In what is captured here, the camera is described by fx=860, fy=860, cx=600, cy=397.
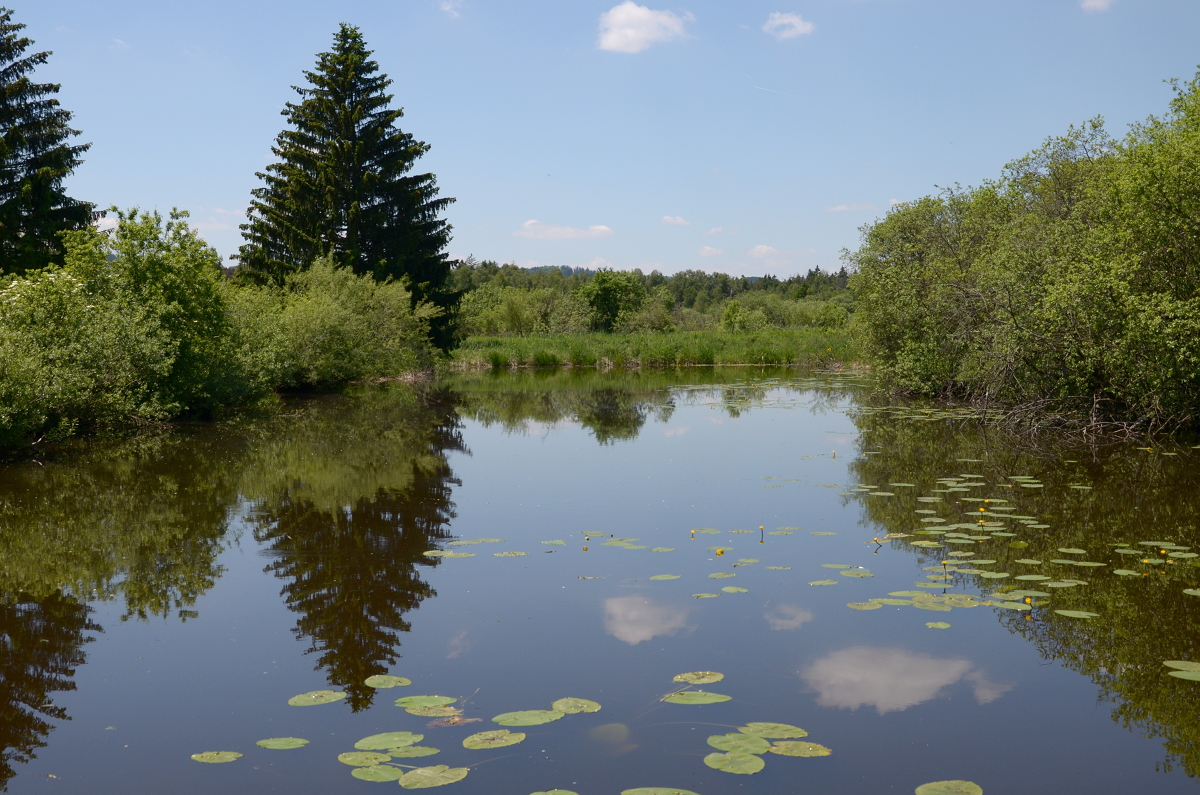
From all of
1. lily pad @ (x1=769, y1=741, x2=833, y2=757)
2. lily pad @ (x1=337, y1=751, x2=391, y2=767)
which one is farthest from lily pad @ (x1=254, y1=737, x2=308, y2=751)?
lily pad @ (x1=769, y1=741, x2=833, y2=757)

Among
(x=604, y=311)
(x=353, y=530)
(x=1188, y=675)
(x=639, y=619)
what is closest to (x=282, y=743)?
(x=639, y=619)

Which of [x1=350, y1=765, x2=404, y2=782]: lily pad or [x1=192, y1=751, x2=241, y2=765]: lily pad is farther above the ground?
[x1=350, y1=765, x2=404, y2=782]: lily pad

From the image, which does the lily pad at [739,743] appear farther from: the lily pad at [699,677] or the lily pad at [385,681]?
the lily pad at [385,681]

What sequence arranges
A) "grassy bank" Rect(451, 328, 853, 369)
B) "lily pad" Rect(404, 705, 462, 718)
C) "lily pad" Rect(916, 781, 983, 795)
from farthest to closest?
"grassy bank" Rect(451, 328, 853, 369), "lily pad" Rect(404, 705, 462, 718), "lily pad" Rect(916, 781, 983, 795)

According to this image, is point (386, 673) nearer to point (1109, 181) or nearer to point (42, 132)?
point (1109, 181)

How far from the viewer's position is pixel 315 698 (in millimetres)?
4488

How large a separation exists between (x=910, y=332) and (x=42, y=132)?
26.4 m

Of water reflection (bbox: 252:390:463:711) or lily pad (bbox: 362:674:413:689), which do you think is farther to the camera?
water reflection (bbox: 252:390:463:711)

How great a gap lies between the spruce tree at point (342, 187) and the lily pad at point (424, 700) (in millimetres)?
30389

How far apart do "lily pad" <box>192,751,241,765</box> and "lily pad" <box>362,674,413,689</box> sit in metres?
0.86

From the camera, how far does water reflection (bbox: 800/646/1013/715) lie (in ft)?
14.8

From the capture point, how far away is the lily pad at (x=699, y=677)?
15.3 ft

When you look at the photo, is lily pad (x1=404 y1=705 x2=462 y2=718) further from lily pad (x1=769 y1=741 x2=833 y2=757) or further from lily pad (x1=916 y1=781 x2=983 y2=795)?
lily pad (x1=916 y1=781 x2=983 y2=795)

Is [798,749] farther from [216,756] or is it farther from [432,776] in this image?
[216,756]
